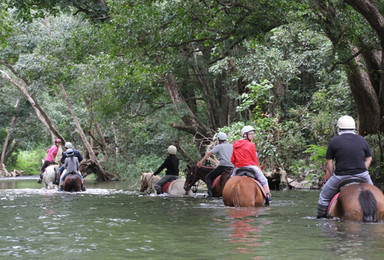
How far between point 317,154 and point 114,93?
1134cm

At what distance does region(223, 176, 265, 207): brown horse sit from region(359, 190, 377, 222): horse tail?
3960 millimetres

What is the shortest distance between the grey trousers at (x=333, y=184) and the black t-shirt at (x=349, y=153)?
0.07 meters

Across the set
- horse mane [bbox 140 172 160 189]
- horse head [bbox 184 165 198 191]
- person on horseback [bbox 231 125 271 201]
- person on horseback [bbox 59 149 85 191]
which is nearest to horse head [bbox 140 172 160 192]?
horse mane [bbox 140 172 160 189]

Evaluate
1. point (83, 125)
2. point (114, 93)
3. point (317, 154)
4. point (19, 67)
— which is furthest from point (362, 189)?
point (83, 125)

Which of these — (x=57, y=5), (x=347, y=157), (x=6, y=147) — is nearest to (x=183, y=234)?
(x=347, y=157)

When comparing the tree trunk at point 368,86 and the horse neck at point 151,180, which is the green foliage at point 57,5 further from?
the tree trunk at point 368,86

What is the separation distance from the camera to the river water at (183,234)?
709 centimetres

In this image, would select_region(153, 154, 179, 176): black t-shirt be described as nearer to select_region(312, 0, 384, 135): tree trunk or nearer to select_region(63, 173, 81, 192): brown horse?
select_region(63, 173, 81, 192): brown horse

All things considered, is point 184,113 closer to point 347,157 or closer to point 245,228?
point 347,157

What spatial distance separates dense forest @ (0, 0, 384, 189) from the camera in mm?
16953

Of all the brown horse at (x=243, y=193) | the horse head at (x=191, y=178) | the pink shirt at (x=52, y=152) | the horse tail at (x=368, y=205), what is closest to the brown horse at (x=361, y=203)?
the horse tail at (x=368, y=205)

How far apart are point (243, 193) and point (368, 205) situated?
4.12m

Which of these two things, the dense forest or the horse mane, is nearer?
the dense forest

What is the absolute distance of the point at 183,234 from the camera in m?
8.95
